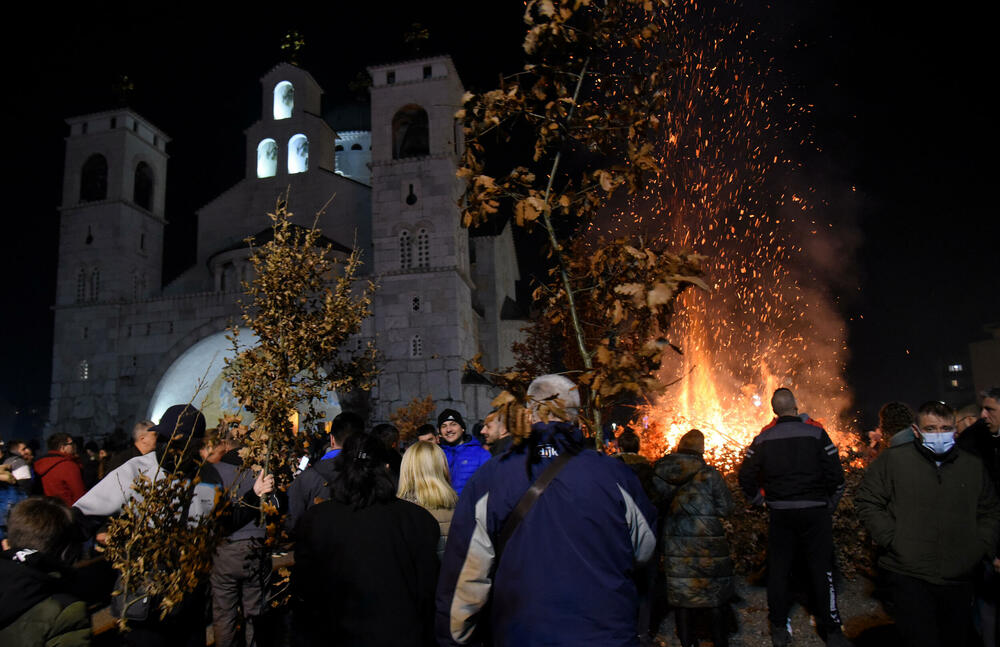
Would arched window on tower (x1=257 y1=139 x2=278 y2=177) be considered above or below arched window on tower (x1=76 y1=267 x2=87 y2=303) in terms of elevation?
above

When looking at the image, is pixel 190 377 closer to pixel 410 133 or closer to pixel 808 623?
pixel 410 133

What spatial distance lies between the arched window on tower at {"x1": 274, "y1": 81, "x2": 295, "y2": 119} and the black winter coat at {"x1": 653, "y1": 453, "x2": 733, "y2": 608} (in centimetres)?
3443

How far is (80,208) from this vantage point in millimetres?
32156

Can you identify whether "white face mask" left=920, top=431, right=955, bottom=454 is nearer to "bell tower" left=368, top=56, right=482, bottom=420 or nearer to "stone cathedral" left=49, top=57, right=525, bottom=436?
"bell tower" left=368, top=56, right=482, bottom=420

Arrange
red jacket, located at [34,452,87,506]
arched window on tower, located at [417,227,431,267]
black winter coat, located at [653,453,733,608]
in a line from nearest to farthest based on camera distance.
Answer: black winter coat, located at [653,453,733,608] → red jacket, located at [34,452,87,506] → arched window on tower, located at [417,227,431,267]

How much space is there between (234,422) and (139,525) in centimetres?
185

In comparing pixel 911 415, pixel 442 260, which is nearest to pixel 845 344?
pixel 442 260

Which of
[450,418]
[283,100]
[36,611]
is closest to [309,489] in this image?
[450,418]

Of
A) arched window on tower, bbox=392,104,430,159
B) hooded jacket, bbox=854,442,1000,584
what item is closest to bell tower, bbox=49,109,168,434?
arched window on tower, bbox=392,104,430,159

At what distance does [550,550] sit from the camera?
98.5 inches

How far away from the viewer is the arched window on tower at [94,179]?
32.8 metres

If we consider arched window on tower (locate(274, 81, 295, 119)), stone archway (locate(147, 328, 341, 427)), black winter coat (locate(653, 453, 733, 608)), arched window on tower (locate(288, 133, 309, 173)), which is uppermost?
arched window on tower (locate(274, 81, 295, 119))

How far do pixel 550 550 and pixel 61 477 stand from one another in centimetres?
674

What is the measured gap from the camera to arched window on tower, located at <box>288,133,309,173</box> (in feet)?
112
